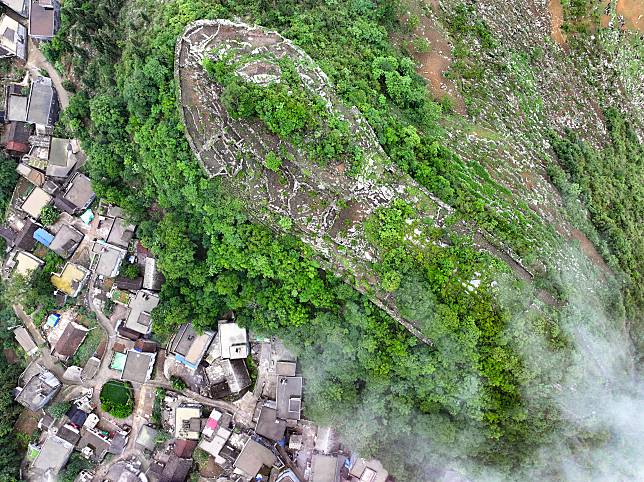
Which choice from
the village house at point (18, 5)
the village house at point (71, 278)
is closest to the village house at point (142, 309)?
the village house at point (71, 278)

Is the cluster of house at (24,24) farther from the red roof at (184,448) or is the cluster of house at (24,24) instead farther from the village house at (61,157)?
the red roof at (184,448)

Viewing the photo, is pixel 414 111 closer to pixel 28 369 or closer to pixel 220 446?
pixel 220 446

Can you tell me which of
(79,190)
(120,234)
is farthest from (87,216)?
(120,234)

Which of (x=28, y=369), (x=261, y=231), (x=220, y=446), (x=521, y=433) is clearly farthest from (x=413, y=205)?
(x=28, y=369)

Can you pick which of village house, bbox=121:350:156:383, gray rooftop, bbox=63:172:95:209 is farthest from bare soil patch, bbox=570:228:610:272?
gray rooftop, bbox=63:172:95:209

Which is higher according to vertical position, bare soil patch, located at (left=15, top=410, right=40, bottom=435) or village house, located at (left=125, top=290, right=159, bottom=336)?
village house, located at (left=125, top=290, right=159, bottom=336)

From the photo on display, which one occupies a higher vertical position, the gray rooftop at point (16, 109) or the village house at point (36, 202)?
the gray rooftop at point (16, 109)

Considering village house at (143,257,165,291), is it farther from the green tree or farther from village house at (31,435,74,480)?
village house at (31,435,74,480)
